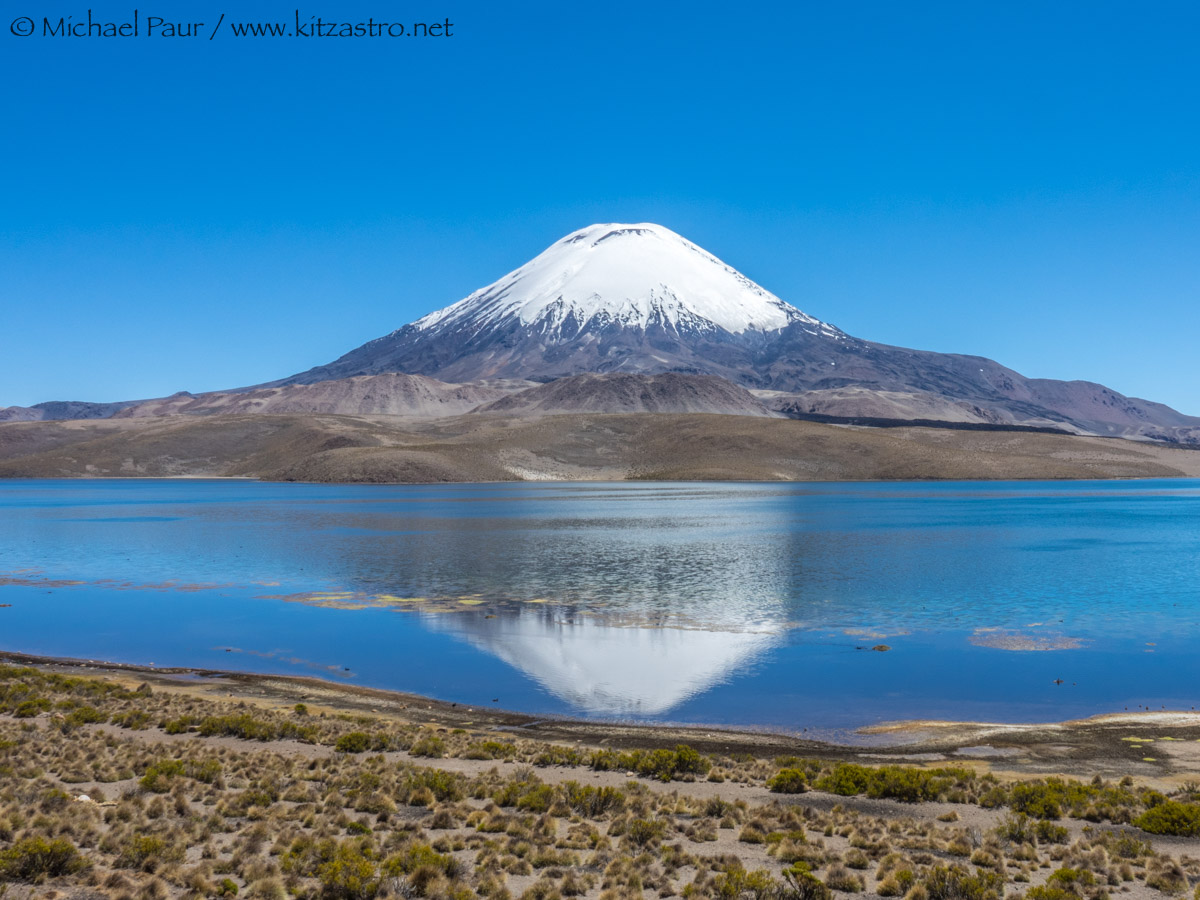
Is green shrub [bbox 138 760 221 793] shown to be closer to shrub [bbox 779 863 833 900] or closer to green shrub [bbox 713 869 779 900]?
green shrub [bbox 713 869 779 900]

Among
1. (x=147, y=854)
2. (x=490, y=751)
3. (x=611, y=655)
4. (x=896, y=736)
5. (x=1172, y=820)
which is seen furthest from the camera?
(x=611, y=655)

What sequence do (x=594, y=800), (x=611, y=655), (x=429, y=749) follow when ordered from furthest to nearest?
(x=611, y=655) → (x=429, y=749) → (x=594, y=800)

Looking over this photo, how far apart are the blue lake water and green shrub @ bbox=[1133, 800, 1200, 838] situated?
338 inches

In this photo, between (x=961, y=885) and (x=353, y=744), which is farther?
(x=353, y=744)

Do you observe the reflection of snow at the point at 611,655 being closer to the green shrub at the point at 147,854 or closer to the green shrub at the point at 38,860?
the green shrub at the point at 147,854

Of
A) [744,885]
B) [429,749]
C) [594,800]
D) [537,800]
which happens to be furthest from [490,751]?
[744,885]

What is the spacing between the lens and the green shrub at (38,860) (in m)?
9.42

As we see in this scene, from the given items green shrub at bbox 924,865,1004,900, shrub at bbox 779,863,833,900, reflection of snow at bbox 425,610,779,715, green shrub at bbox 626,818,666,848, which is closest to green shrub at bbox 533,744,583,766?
green shrub at bbox 626,818,666,848

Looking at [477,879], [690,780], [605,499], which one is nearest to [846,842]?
[690,780]

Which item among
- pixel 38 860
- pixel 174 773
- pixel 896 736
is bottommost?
pixel 896 736

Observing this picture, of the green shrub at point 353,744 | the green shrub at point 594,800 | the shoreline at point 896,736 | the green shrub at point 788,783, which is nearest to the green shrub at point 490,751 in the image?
the green shrub at point 353,744

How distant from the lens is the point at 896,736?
18844 millimetres

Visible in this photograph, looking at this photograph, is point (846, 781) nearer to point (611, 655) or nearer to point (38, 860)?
point (38, 860)

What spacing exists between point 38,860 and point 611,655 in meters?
19.0
